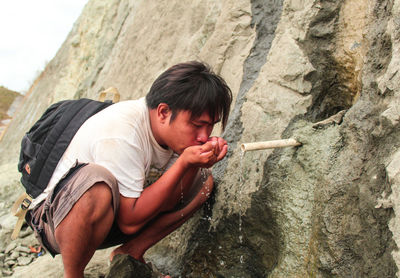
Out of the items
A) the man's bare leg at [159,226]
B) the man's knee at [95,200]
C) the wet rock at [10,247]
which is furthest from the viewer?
the wet rock at [10,247]

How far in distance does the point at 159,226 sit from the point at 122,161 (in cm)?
60

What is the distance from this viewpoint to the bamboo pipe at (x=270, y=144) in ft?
6.51

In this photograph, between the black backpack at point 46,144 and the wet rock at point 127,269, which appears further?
the black backpack at point 46,144

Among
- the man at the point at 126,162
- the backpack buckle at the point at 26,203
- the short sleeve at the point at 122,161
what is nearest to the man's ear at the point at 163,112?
the man at the point at 126,162

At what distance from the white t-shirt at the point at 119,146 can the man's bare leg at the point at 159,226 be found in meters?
0.35

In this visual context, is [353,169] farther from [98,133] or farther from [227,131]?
[98,133]

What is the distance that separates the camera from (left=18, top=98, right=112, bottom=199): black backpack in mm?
2141

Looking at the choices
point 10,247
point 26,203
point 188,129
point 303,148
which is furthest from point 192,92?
point 10,247

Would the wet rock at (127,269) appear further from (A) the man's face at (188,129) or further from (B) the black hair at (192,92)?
(B) the black hair at (192,92)

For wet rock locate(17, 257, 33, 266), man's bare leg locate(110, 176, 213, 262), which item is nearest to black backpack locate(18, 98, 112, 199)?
man's bare leg locate(110, 176, 213, 262)

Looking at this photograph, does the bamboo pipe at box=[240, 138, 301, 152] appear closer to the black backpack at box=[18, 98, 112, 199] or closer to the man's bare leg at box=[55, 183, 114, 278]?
the man's bare leg at box=[55, 183, 114, 278]

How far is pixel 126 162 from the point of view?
200 cm

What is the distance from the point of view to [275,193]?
6.95 ft

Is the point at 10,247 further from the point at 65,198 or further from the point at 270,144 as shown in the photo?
the point at 270,144
